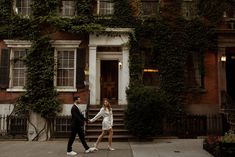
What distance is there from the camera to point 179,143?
44.5 feet

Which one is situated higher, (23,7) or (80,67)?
(23,7)

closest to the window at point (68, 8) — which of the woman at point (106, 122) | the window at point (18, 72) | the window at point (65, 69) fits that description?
the window at point (65, 69)

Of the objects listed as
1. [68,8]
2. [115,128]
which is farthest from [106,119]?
[68,8]

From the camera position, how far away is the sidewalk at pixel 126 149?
11.1m

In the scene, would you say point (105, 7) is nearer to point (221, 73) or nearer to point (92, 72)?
point (92, 72)

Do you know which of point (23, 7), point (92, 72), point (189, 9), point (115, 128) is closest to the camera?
point (115, 128)

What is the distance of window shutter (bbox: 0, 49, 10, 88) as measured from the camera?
17.0 m

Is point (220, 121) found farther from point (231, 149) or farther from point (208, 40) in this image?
point (231, 149)

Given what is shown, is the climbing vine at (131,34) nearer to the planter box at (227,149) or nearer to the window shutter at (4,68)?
the window shutter at (4,68)

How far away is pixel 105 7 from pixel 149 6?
2.48m

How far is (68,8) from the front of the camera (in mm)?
17922

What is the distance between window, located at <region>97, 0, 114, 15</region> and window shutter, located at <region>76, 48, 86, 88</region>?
245 cm

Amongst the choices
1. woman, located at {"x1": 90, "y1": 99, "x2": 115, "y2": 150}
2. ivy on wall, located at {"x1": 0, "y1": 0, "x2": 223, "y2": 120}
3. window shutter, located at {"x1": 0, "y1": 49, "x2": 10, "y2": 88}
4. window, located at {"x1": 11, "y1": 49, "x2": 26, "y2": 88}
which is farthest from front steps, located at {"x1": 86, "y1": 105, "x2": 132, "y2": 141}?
window shutter, located at {"x1": 0, "y1": 49, "x2": 10, "y2": 88}

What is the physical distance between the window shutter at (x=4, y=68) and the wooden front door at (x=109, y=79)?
5126 mm
